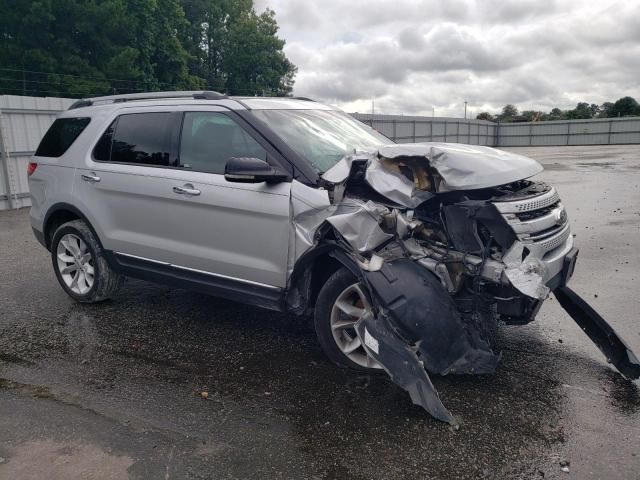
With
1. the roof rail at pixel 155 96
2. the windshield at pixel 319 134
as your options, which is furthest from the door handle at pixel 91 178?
the windshield at pixel 319 134

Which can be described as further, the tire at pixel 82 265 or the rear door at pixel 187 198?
the tire at pixel 82 265

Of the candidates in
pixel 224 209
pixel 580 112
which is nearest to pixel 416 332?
pixel 224 209

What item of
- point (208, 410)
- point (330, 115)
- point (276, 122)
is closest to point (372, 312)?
point (208, 410)

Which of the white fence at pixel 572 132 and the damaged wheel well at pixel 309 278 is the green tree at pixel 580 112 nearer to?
the white fence at pixel 572 132

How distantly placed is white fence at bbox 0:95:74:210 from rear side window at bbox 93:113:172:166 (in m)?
8.37

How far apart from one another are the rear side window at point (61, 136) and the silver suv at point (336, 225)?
1.37ft

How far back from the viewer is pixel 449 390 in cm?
359

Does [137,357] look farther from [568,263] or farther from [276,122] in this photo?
[568,263]

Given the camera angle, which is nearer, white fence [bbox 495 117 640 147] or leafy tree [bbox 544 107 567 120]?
white fence [bbox 495 117 640 147]

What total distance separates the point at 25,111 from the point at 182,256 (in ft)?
33.0

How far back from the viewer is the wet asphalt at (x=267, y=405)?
2.86m

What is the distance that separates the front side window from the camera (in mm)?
4227

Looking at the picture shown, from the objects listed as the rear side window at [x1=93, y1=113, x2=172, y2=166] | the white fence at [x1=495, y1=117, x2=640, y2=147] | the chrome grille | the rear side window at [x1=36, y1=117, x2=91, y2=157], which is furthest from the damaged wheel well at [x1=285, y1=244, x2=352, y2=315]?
the white fence at [x1=495, y1=117, x2=640, y2=147]

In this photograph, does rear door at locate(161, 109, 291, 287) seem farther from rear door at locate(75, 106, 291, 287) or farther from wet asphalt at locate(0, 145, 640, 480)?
wet asphalt at locate(0, 145, 640, 480)
